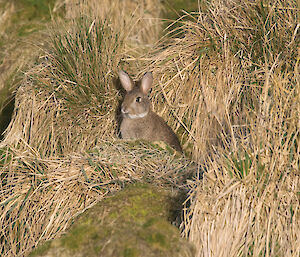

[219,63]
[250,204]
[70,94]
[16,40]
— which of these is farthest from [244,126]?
[16,40]

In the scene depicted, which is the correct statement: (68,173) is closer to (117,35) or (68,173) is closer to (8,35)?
(117,35)

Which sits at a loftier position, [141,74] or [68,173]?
[141,74]

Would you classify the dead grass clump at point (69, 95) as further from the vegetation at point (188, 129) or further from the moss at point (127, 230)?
the moss at point (127, 230)

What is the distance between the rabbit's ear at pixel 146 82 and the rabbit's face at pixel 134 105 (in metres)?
0.06

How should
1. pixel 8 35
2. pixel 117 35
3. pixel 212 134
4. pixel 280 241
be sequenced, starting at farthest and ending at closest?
pixel 8 35
pixel 117 35
pixel 212 134
pixel 280 241

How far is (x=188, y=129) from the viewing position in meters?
5.38

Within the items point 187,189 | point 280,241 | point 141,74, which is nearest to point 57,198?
point 187,189

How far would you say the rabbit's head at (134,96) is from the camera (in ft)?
16.7

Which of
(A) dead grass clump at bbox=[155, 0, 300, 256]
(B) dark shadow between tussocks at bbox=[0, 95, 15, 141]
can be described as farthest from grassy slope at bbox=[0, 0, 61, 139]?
(A) dead grass clump at bbox=[155, 0, 300, 256]

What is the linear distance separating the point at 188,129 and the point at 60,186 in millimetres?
2061

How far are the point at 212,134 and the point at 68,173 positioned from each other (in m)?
1.90

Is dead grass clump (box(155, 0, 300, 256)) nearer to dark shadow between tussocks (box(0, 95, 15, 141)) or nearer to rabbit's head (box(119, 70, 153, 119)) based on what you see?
rabbit's head (box(119, 70, 153, 119))

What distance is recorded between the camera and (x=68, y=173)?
154 inches

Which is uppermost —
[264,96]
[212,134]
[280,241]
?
[264,96]
